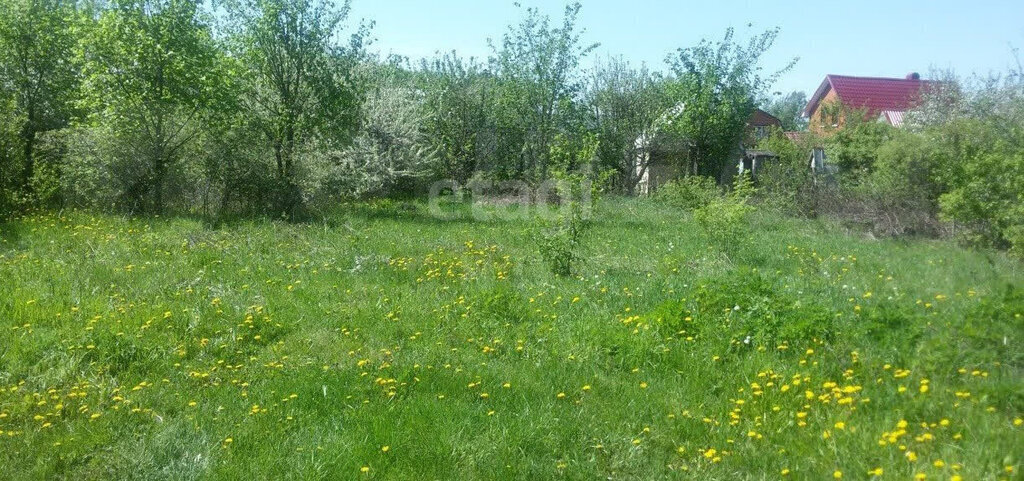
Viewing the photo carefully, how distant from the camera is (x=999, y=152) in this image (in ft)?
15.3

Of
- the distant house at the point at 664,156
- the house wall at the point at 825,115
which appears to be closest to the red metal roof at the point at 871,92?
the house wall at the point at 825,115

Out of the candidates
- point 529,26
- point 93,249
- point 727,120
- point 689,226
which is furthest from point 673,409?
point 727,120

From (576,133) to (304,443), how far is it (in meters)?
19.0

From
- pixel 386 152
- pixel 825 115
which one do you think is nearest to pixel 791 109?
pixel 825 115

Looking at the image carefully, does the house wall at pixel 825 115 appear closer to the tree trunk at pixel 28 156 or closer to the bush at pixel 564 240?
the bush at pixel 564 240

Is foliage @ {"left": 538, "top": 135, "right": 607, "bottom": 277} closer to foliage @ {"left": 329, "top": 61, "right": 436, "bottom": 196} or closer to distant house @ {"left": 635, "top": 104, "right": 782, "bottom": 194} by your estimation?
foliage @ {"left": 329, "top": 61, "right": 436, "bottom": 196}

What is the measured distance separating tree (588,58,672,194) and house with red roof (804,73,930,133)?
5341mm

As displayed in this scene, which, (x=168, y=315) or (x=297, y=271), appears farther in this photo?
(x=297, y=271)

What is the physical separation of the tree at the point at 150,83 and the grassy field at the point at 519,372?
18.4ft

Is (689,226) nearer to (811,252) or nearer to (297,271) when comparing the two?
(811,252)

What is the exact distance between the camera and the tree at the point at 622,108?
24000 mm

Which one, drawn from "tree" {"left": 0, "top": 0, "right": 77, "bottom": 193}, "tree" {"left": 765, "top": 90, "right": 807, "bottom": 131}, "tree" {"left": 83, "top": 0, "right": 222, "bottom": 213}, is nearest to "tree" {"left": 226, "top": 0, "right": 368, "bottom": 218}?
"tree" {"left": 83, "top": 0, "right": 222, "bottom": 213}

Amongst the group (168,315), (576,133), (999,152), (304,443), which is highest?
(576,133)

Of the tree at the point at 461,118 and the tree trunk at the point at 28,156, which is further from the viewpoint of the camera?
the tree at the point at 461,118
